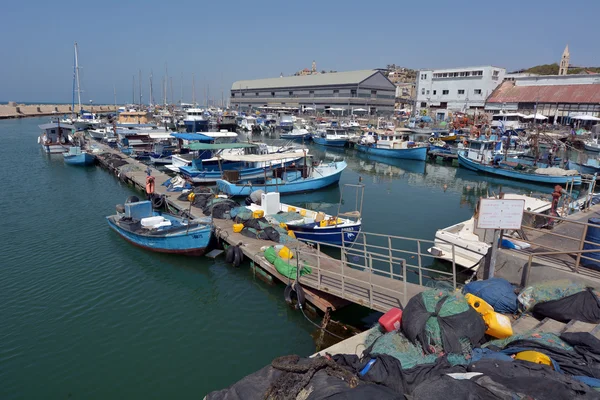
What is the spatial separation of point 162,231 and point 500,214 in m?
12.5

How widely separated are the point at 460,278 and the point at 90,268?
13778mm

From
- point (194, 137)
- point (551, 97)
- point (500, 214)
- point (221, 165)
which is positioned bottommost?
point (221, 165)

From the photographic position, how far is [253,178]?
90.4 feet

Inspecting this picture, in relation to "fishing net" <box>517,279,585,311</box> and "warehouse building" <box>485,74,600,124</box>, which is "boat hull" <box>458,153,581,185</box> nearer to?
"fishing net" <box>517,279,585,311</box>

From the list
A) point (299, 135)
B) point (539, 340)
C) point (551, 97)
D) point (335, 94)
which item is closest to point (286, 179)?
point (539, 340)

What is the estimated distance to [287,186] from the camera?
26.1 metres

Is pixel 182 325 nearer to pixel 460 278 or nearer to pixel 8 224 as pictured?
pixel 460 278

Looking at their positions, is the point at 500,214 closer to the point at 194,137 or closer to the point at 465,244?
the point at 465,244

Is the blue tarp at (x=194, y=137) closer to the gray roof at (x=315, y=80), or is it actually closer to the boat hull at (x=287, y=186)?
the boat hull at (x=287, y=186)

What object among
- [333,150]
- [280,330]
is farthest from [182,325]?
[333,150]

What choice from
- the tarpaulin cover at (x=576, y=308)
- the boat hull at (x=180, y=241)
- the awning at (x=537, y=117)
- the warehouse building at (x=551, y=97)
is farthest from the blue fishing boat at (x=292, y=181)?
the warehouse building at (x=551, y=97)

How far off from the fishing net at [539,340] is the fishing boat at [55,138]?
4441 cm

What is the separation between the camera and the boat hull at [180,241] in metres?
14.9

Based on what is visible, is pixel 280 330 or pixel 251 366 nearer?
pixel 251 366
